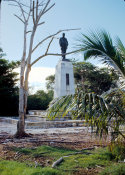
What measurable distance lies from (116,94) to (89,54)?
3.12 feet

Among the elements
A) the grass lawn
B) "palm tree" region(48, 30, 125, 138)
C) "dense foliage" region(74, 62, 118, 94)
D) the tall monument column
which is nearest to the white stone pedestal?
the tall monument column

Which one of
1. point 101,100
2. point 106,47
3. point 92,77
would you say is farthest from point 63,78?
point 92,77

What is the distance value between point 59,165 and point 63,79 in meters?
12.8

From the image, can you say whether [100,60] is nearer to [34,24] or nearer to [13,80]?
[34,24]

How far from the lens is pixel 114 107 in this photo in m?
2.45

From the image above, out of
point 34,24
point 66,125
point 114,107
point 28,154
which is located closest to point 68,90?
point 66,125

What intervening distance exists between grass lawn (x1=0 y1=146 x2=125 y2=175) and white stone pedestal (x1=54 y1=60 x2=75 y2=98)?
1138cm

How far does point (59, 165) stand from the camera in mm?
3209

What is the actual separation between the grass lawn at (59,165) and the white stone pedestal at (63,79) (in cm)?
1138

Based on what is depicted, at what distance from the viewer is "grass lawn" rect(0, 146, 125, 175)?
2.70 m

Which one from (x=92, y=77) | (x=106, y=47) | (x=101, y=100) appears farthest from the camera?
(x=92, y=77)

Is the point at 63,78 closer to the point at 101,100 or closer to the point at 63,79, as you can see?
the point at 63,79

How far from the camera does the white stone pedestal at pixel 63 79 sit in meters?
15.6

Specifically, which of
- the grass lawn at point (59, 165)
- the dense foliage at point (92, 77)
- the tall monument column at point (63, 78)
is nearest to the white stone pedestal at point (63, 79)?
the tall monument column at point (63, 78)
